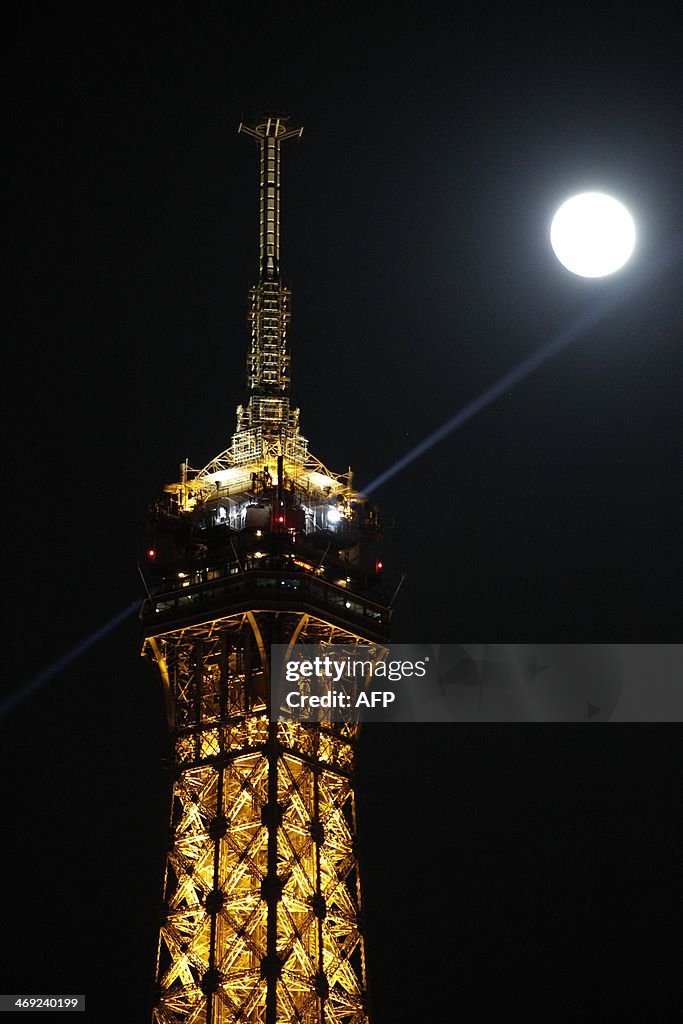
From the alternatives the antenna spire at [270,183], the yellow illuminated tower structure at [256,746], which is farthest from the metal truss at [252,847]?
the antenna spire at [270,183]

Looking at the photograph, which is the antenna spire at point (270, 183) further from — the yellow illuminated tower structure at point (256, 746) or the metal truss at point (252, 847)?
the metal truss at point (252, 847)

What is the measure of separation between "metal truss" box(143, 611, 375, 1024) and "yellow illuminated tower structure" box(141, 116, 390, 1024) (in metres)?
0.11

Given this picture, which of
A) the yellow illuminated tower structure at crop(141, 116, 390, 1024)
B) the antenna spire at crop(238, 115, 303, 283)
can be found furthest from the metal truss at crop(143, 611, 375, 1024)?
the antenna spire at crop(238, 115, 303, 283)

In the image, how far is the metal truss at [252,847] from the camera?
5118 inches

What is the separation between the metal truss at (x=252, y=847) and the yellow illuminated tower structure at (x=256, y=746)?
0.11 m

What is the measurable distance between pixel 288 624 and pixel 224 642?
4153 mm

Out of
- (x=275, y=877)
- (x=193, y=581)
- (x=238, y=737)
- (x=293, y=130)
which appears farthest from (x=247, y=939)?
(x=293, y=130)

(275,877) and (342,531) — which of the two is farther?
(342,531)

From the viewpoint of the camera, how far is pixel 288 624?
137 meters

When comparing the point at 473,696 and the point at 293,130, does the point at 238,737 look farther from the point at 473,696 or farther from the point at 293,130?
the point at 293,130

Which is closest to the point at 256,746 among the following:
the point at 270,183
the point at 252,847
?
the point at 252,847

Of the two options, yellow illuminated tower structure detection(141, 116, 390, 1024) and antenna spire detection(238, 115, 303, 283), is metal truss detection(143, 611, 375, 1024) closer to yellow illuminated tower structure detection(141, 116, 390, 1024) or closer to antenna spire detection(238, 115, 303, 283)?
yellow illuminated tower structure detection(141, 116, 390, 1024)

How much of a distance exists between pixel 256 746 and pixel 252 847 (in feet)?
20.6

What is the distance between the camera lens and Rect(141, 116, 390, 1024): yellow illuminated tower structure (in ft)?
429
